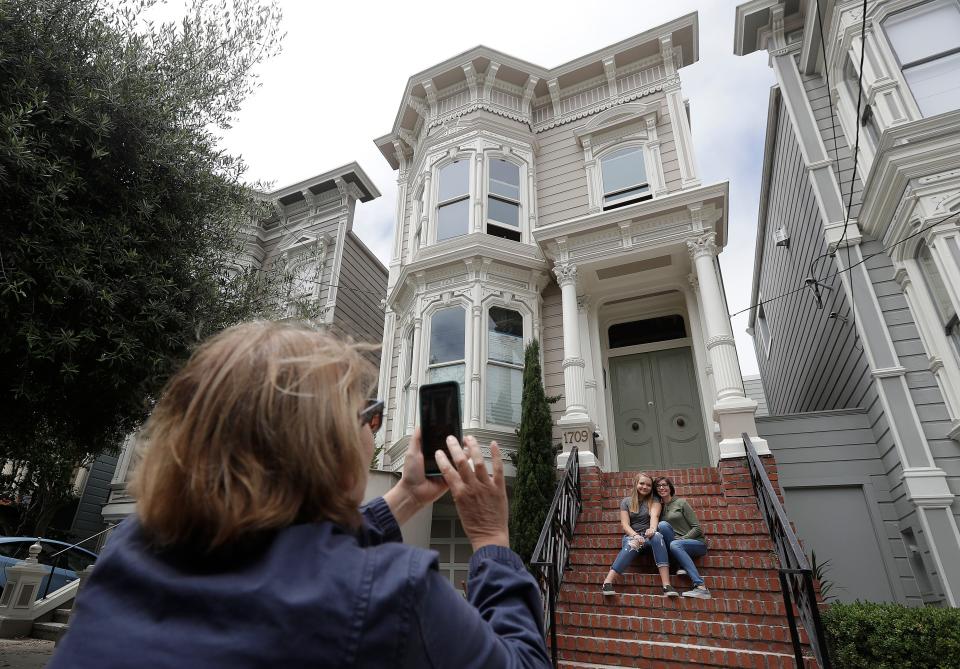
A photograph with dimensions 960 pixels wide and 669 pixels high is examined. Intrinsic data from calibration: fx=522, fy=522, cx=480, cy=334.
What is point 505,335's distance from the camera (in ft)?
30.9

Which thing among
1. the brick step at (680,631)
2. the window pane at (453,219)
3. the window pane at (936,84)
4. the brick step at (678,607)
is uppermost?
the window pane at (453,219)

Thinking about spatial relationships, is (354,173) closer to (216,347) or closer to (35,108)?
(35,108)

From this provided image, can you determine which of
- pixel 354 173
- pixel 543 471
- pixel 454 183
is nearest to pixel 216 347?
pixel 543 471

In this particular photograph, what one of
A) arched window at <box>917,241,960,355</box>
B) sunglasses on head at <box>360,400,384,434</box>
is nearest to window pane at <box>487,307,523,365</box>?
arched window at <box>917,241,960,355</box>

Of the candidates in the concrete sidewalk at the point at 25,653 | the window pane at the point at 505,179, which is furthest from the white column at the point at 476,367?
the concrete sidewalk at the point at 25,653

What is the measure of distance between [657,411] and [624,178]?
14.9 feet

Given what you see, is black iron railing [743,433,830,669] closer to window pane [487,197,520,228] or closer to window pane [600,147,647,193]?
window pane [600,147,647,193]

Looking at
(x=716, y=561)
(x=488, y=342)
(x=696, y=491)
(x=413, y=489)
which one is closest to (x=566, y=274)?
(x=488, y=342)

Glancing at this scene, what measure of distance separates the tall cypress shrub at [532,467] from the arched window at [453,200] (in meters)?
3.55

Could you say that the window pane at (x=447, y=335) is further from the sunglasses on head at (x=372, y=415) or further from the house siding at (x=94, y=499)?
the house siding at (x=94, y=499)

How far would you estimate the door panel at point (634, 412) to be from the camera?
8.91m

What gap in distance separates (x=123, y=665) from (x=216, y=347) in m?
0.54

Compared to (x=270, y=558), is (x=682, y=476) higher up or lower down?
higher up

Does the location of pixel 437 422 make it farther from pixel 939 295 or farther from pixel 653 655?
pixel 939 295
